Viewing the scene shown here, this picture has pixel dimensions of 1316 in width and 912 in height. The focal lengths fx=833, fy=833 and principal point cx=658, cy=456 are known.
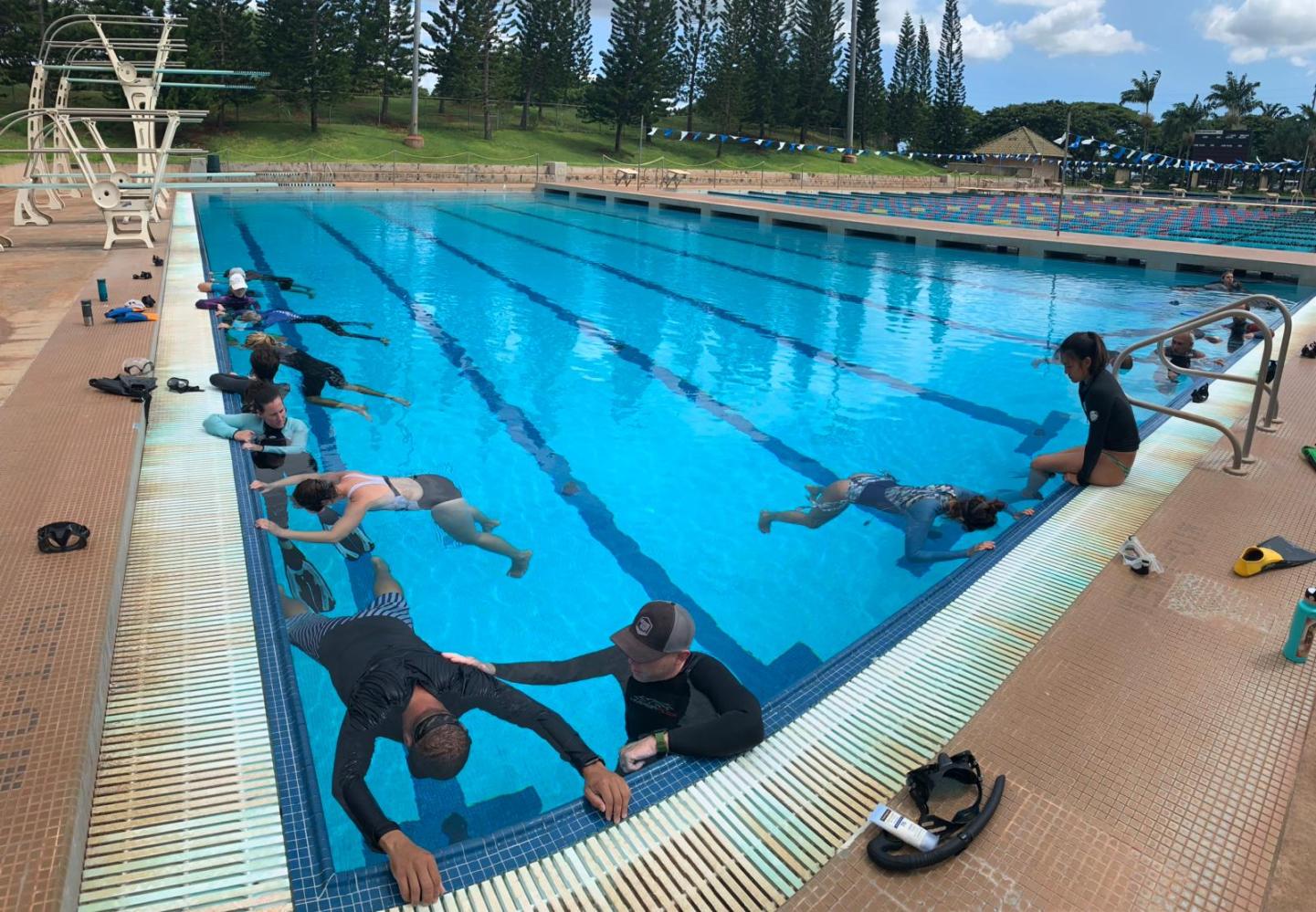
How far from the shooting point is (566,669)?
3787 millimetres

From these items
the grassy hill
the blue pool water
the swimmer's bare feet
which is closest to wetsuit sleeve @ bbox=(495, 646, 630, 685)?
the blue pool water

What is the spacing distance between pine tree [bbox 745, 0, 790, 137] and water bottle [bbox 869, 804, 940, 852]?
5161 centimetres

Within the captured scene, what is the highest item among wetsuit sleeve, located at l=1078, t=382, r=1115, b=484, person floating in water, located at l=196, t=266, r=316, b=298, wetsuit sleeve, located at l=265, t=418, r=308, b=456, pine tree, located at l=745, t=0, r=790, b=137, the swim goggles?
pine tree, located at l=745, t=0, r=790, b=137

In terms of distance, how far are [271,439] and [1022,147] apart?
66445mm

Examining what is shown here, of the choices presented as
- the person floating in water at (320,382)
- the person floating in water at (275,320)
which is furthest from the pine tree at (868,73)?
the person floating in water at (320,382)

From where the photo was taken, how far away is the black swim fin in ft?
13.5

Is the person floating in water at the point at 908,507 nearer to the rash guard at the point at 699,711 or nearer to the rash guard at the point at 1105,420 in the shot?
the rash guard at the point at 1105,420

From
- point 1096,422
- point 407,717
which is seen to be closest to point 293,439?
point 407,717

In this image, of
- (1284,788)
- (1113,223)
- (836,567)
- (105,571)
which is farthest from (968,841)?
(1113,223)

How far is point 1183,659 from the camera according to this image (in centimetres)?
291

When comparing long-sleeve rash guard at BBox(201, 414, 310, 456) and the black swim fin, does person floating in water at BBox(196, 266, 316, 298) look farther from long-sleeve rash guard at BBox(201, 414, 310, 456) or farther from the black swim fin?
the black swim fin

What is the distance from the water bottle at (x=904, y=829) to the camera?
2051 millimetres

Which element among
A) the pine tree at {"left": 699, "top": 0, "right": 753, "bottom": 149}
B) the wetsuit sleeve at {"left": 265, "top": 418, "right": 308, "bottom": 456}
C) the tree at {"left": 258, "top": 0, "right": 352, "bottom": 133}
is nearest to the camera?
the wetsuit sleeve at {"left": 265, "top": 418, "right": 308, "bottom": 456}

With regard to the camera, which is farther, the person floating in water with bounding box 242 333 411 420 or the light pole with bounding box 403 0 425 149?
the light pole with bounding box 403 0 425 149
